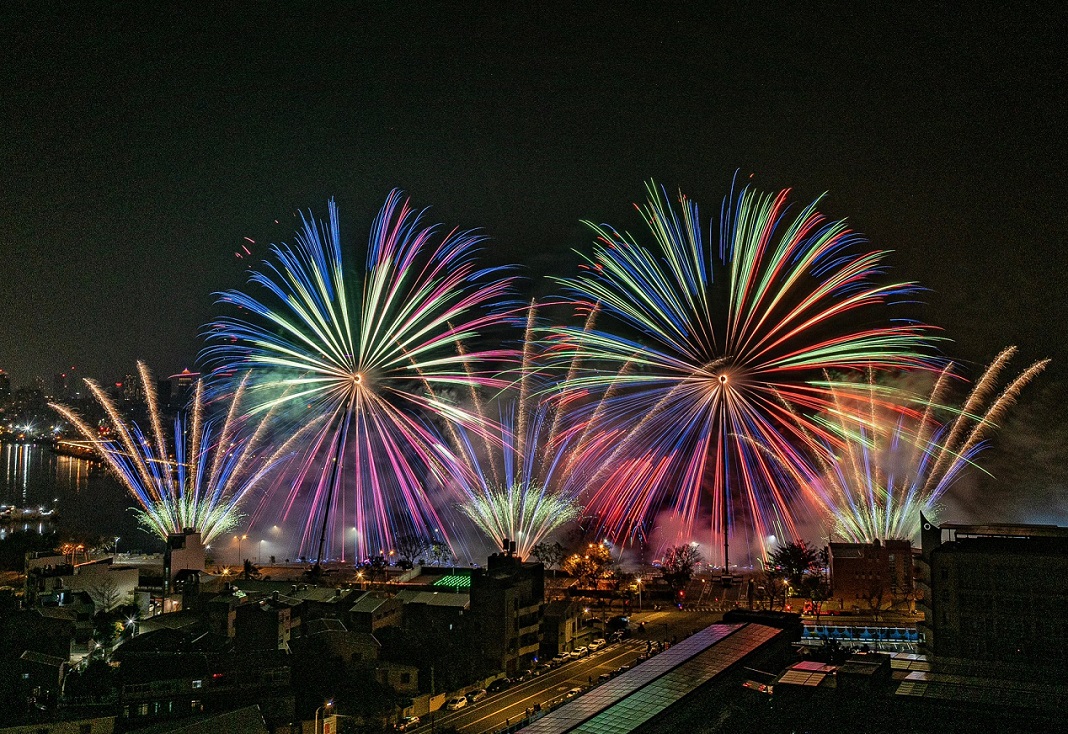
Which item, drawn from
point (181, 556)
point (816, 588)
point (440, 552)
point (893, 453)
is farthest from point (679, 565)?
point (181, 556)

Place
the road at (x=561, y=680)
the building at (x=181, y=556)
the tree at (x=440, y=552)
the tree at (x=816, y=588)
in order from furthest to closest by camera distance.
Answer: the tree at (x=440, y=552), the tree at (x=816, y=588), the building at (x=181, y=556), the road at (x=561, y=680)

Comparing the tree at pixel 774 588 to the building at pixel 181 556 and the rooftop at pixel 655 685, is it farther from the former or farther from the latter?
the building at pixel 181 556

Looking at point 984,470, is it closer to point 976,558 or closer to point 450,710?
point 976,558

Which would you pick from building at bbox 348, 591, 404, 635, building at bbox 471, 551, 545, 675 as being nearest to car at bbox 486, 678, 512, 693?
building at bbox 471, 551, 545, 675

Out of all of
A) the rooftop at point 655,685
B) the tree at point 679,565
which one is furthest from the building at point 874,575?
the rooftop at point 655,685

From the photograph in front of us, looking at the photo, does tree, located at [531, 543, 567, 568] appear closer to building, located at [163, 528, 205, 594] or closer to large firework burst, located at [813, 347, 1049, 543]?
large firework burst, located at [813, 347, 1049, 543]

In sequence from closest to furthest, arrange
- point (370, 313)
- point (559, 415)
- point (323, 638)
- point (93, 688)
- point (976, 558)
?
point (93, 688) < point (976, 558) < point (323, 638) < point (370, 313) < point (559, 415)

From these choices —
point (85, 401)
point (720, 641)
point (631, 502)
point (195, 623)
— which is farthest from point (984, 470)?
point (85, 401)
